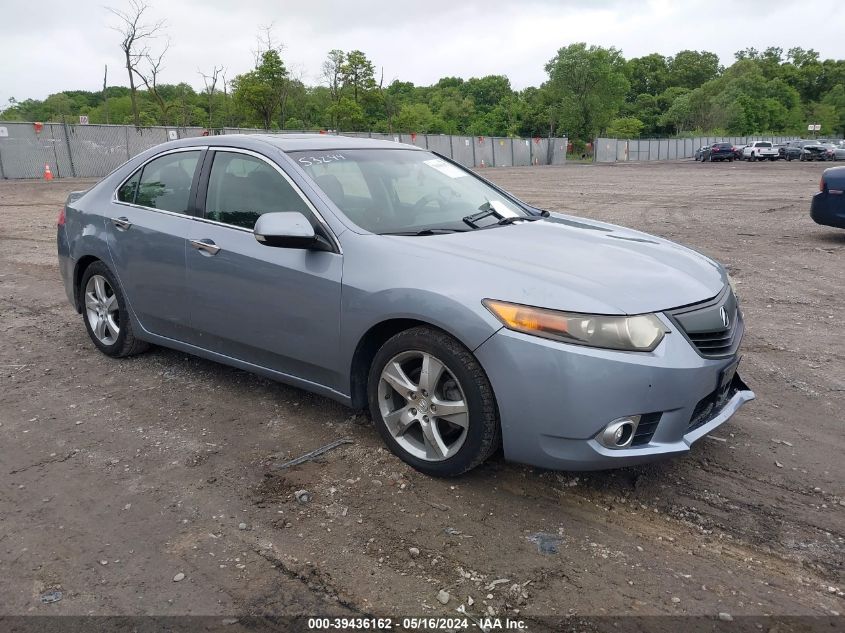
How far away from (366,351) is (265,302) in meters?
0.68

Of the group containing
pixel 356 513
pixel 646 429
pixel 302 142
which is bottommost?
pixel 356 513

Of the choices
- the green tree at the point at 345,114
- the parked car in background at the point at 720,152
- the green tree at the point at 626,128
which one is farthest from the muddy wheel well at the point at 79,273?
the green tree at the point at 626,128

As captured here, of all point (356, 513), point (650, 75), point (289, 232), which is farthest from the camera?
point (650, 75)

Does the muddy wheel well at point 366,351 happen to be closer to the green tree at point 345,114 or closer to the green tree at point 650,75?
the green tree at point 345,114

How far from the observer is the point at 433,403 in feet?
10.9

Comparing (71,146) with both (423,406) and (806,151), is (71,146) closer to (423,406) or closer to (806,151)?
(423,406)

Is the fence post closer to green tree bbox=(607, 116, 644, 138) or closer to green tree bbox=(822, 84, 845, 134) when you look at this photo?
green tree bbox=(607, 116, 644, 138)

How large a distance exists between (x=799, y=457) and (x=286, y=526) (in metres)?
2.61

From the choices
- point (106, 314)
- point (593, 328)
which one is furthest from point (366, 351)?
point (106, 314)

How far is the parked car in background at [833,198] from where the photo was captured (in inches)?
396

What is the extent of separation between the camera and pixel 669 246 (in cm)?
403

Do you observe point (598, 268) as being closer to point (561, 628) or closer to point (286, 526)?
point (561, 628)

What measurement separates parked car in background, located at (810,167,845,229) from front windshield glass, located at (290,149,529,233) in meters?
7.59

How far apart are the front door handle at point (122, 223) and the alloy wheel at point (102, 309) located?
460 millimetres
